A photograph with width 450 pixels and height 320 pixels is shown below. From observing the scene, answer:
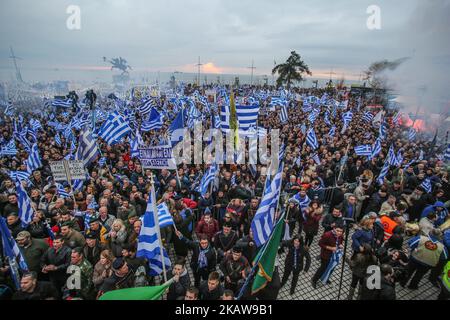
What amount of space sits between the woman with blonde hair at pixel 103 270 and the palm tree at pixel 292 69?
44650mm

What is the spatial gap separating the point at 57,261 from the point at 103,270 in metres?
1.00

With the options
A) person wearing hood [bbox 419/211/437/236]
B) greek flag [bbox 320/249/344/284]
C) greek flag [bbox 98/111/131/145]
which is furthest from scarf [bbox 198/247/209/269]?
greek flag [bbox 98/111/131/145]

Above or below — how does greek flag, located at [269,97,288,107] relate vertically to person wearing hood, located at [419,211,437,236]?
above

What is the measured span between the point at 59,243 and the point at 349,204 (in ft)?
22.2

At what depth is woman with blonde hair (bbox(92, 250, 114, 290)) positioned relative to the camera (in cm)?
441

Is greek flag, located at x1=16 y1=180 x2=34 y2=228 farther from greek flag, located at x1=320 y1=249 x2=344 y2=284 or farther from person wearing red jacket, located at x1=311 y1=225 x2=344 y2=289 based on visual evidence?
greek flag, located at x1=320 y1=249 x2=344 y2=284

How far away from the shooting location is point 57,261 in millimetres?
4734

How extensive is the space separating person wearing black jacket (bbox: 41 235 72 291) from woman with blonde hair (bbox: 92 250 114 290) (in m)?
0.66

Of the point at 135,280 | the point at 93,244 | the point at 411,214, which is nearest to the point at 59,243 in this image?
the point at 93,244

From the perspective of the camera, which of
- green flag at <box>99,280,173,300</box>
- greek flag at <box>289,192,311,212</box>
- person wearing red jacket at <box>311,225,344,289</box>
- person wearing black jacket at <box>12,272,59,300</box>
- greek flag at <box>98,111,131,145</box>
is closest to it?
green flag at <box>99,280,173,300</box>

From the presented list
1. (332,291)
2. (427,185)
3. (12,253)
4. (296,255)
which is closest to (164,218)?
(12,253)

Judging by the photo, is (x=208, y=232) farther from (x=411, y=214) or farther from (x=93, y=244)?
(x=411, y=214)

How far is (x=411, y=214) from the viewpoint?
8.02m

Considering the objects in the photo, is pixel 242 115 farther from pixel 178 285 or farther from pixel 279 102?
pixel 279 102
